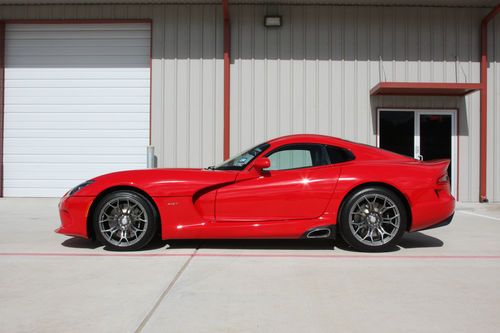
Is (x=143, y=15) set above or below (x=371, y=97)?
above

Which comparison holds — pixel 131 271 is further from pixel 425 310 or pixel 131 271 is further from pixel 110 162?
pixel 110 162

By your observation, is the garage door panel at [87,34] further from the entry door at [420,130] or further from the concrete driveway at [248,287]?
the concrete driveway at [248,287]

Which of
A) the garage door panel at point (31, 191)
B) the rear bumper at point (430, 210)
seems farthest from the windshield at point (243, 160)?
the garage door panel at point (31, 191)

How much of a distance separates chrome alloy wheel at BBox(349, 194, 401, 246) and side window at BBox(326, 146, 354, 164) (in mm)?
465

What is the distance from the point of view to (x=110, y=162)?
1055 centimetres

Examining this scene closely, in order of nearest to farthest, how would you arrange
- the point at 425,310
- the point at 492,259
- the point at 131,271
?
1. the point at 425,310
2. the point at 131,271
3. the point at 492,259

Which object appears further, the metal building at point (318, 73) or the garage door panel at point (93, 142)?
the garage door panel at point (93, 142)

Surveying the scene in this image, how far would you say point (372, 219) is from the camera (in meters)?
4.60

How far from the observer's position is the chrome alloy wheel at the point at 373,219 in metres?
4.57

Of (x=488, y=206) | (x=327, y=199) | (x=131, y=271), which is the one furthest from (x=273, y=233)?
(x=488, y=206)

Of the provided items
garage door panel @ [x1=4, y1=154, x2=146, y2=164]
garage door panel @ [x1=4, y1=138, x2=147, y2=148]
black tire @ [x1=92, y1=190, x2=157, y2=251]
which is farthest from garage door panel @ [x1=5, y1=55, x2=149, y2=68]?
black tire @ [x1=92, y1=190, x2=157, y2=251]

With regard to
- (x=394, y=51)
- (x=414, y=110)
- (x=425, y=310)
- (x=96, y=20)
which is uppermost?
(x=96, y=20)

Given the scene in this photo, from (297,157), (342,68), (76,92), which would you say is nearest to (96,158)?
(76,92)

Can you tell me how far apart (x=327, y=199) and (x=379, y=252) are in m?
0.79
